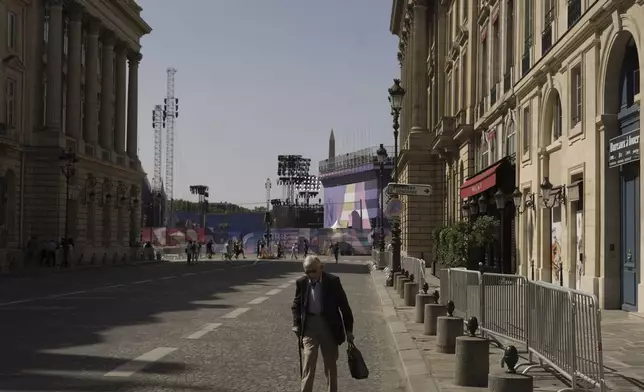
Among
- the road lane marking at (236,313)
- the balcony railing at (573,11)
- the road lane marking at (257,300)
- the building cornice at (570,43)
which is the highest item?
the balcony railing at (573,11)

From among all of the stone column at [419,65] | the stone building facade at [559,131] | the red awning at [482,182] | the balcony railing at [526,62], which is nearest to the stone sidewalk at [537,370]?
the stone building facade at [559,131]

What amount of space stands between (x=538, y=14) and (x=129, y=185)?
49.8 m

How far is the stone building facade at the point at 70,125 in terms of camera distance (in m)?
49.8

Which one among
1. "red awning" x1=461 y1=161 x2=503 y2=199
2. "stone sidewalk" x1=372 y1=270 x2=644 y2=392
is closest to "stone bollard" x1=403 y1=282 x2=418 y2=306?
"stone sidewalk" x1=372 y1=270 x2=644 y2=392

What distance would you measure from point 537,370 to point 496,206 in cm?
2035

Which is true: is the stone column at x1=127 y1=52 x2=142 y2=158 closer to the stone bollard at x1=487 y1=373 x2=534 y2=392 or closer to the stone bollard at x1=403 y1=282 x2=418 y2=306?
the stone bollard at x1=403 y1=282 x2=418 y2=306

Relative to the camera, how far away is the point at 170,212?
416 ft

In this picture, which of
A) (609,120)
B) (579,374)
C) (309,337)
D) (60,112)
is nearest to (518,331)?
(579,374)

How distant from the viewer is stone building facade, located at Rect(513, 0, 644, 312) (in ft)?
58.4

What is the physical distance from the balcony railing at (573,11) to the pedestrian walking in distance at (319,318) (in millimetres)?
14723

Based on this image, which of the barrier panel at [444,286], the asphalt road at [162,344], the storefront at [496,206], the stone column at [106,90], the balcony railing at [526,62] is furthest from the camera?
the stone column at [106,90]

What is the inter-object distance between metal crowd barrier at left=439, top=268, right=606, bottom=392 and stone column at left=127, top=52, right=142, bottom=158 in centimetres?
6036

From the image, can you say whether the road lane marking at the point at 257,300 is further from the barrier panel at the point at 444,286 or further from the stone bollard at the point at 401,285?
the barrier panel at the point at 444,286

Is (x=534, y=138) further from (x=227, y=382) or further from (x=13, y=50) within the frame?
(x=13, y=50)
